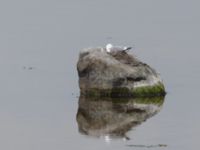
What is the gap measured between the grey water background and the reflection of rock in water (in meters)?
0.27

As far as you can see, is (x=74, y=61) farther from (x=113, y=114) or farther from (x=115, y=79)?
(x=113, y=114)

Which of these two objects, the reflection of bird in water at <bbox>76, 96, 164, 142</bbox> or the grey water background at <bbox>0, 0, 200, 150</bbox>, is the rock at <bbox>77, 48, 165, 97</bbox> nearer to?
the reflection of bird in water at <bbox>76, 96, 164, 142</bbox>

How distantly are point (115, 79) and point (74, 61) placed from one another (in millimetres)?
5854

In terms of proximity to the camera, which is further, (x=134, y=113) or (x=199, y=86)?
(x=199, y=86)

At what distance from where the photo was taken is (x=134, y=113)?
82.1ft

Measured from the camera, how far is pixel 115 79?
26719 millimetres

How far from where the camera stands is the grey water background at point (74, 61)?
22.4 m

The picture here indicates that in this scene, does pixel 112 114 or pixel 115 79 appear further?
pixel 115 79

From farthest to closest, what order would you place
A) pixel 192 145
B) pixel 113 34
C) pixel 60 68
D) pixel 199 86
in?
pixel 113 34 → pixel 60 68 → pixel 199 86 → pixel 192 145

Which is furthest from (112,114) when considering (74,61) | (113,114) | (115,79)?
(74,61)

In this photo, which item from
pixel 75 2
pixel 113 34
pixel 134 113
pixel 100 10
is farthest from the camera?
pixel 75 2

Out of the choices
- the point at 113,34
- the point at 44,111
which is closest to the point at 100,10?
the point at 113,34

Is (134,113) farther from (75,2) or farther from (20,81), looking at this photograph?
(75,2)

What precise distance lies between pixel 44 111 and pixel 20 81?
173 inches
